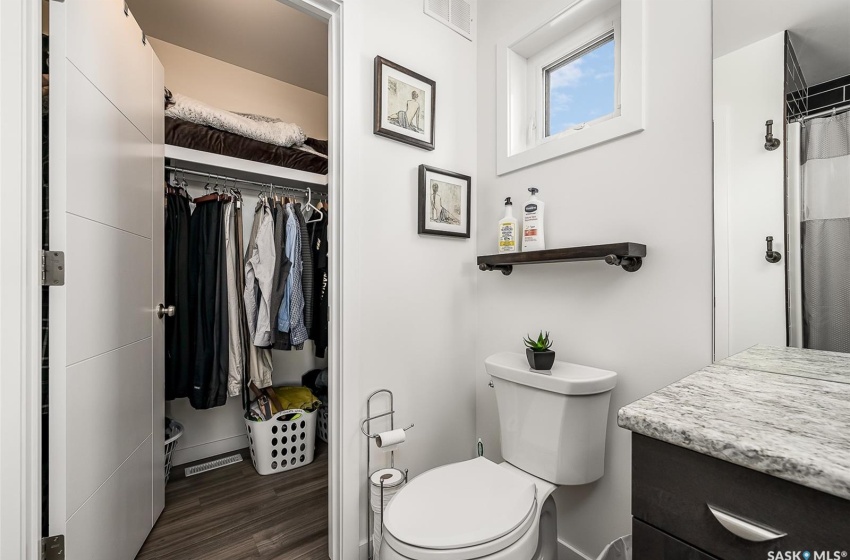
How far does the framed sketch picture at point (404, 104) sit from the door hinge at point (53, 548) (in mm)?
1574

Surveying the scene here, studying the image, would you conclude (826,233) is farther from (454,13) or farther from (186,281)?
(186,281)

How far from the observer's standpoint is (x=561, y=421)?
1.17 meters

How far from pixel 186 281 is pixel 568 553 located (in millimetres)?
2113

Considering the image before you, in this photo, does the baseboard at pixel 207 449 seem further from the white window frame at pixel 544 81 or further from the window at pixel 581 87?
the window at pixel 581 87

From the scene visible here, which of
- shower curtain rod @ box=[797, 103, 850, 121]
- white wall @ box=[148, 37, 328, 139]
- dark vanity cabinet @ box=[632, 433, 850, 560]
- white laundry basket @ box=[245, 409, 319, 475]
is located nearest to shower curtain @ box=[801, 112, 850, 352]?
shower curtain rod @ box=[797, 103, 850, 121]

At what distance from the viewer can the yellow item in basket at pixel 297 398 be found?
2.20 m

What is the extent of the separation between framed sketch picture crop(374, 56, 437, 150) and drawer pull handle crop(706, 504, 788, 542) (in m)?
1.45

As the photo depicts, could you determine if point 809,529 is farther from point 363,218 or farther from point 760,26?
point 363,218

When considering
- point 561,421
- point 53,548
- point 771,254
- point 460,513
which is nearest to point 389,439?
point 460,513

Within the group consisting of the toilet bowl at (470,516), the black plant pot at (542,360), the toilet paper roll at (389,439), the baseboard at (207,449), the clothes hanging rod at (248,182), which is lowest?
the baseboard at (207,449)

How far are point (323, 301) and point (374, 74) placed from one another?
1.21 meters


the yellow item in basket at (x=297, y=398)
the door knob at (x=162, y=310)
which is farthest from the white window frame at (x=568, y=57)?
the yellow item in basket at (x=297, y=398)

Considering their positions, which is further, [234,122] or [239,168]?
[239,168]

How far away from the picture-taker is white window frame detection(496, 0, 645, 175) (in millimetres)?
1225
